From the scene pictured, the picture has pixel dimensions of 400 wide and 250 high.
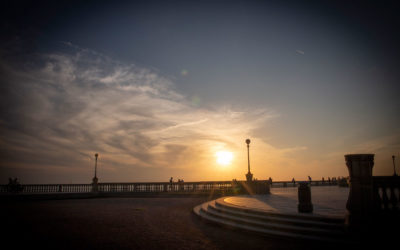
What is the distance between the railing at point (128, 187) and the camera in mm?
30353

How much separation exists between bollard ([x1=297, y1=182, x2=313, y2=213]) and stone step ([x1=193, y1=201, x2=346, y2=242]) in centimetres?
95

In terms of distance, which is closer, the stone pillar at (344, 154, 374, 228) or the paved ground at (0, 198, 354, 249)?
the stone pillar at (344, 154, 374, 228)

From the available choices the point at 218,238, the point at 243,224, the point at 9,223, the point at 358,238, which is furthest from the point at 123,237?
the point at 358,238

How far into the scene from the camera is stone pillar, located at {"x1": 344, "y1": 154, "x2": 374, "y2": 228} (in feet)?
24.0

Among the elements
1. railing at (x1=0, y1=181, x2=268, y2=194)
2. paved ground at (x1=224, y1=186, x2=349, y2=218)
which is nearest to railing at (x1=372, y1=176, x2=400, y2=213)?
paved ground at (x1=224, y1=186, x2=349, y2=218)

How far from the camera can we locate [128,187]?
3266 centimetres

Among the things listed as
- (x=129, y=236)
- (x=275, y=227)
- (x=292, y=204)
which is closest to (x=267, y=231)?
(x=275, y=227)

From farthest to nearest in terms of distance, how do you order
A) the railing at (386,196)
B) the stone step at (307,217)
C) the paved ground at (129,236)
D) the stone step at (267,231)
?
the stone step at (307,217) → the paved ground at (129,236) → the stone step at (267,231) → the railing at (386,196)

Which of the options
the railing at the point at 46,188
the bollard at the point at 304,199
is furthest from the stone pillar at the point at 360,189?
the railing at the point at 46,188

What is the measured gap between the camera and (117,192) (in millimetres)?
31688

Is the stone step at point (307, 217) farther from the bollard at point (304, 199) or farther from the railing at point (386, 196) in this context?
the railing at point (386, 196)

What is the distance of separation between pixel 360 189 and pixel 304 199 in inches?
95.3

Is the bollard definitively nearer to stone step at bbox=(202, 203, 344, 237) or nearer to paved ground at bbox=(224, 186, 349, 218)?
paved ground at bbox=(224, 186, 349, 218)

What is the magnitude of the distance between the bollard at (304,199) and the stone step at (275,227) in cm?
95
